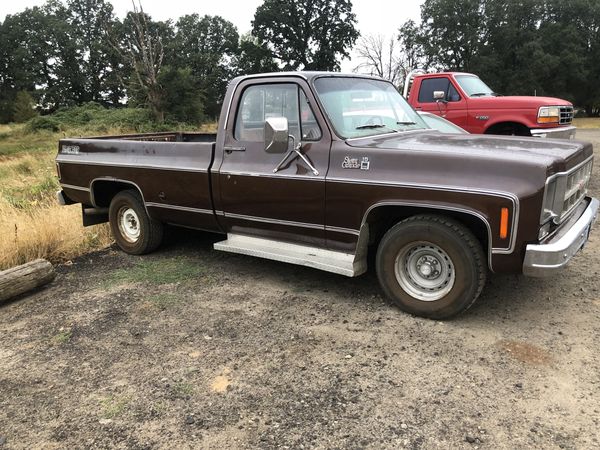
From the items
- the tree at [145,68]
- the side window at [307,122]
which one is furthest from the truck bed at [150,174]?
the tree at [145,68]

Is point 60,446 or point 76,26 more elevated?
point 76,26

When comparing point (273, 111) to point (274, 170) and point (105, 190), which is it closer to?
point (274, 170)

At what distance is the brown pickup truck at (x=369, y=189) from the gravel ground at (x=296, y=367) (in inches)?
17.5

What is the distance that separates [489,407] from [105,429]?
2.18 meters

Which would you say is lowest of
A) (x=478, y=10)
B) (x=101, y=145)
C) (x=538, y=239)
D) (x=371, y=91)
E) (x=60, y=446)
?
(x=60, y=446)

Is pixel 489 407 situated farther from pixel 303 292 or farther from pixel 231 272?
pixel 231 272

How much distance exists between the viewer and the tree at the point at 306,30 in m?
56.5

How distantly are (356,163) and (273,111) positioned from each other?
1071 millimetres

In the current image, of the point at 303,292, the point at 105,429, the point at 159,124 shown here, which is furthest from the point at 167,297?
the point at 159,124

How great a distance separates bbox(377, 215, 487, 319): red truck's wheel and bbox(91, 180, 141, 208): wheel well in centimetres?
342

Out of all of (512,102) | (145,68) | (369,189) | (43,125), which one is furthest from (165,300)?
(43,125)

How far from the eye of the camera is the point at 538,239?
10.8 feet

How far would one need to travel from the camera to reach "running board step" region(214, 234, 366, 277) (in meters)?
4.01

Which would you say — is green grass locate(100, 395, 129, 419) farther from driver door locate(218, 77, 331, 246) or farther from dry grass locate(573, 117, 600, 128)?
dry grass locate(573, 117, 600, 128)
